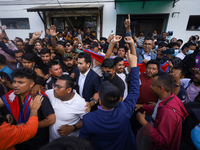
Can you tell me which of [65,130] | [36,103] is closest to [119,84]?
[65,130]

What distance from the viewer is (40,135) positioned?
5.37ft

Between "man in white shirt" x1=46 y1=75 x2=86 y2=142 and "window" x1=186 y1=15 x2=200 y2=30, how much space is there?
10.7m

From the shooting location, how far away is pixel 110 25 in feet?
29.9

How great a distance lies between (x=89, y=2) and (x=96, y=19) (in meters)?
1.50

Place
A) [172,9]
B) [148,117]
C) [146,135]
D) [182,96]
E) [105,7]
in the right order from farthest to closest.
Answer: [105,7]
[172,9]
[148,117]
[182,96]
[146,135]

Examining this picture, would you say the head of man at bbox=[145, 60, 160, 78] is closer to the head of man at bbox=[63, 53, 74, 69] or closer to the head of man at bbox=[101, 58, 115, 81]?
the head of man at bbox=[101, 58, 115, 81]

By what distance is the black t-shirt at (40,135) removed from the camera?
1.49 m

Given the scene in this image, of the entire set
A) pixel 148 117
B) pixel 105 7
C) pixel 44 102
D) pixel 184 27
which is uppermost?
pixel 105 7

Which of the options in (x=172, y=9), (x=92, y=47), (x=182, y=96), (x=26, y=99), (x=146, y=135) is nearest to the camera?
(x=146, y=135)

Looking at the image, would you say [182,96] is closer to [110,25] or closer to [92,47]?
[92,47]

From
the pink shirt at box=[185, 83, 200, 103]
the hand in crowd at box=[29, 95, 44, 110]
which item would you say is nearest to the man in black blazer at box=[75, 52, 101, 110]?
the hand in crowd at box=[29, 95, 44, 110]

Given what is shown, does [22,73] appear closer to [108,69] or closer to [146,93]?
[108,69]

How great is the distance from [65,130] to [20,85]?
2.96ft

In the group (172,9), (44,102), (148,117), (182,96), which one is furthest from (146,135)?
(172,9)
